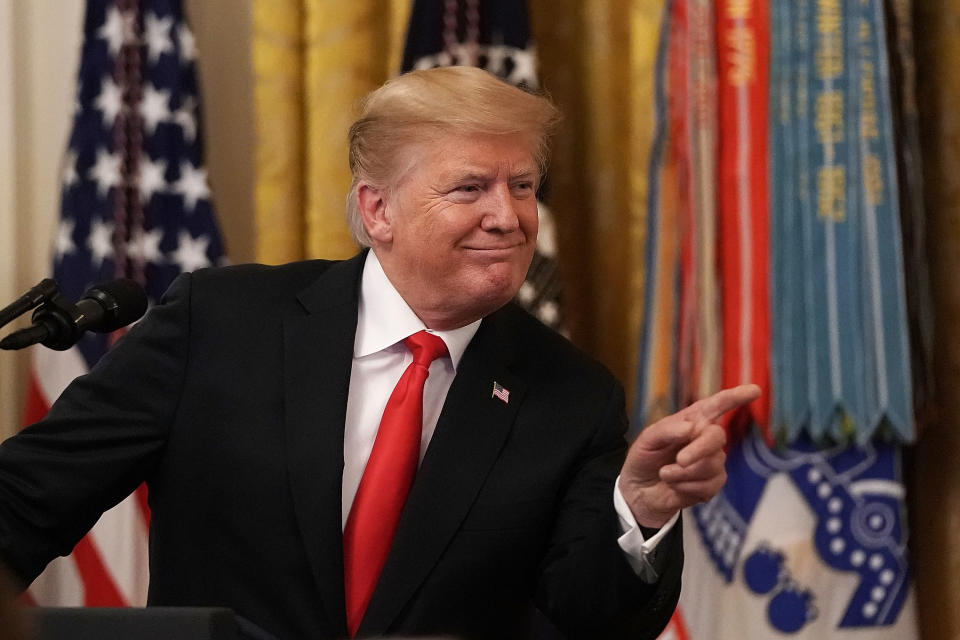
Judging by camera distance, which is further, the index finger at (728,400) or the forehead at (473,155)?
the forehead at (473,155)

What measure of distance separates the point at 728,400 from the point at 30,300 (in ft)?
2.82

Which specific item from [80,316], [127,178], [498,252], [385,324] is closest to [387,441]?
[385,324]

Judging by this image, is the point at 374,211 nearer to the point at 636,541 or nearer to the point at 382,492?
the point at 382,492

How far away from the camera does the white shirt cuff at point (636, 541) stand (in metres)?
1.80

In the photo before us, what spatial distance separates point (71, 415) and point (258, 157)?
1374mm

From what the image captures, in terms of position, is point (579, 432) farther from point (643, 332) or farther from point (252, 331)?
point (643, 332)

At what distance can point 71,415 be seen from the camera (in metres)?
1.91

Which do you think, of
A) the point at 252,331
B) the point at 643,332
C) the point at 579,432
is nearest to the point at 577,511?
the point at 579,432

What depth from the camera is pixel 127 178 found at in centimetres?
319

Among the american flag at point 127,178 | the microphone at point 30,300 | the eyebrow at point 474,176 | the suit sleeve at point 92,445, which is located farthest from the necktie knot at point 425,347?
the american flag at point 127,178

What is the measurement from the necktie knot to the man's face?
43mm

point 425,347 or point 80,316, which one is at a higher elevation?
point 80,316

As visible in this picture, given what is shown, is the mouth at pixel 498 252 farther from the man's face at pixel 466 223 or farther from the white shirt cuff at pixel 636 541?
the white shirt cuff at pixel 636 541

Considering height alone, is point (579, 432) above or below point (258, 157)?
below
